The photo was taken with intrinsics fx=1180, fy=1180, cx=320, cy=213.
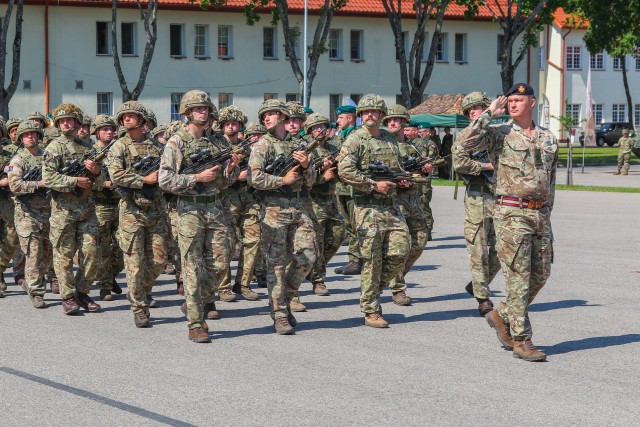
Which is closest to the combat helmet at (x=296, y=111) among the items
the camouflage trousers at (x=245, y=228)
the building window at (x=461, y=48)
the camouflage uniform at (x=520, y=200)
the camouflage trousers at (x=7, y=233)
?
the camouflage trousers at (x=245, y=228)

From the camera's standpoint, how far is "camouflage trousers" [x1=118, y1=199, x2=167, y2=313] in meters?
11.2

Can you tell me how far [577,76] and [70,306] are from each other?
2850 inches

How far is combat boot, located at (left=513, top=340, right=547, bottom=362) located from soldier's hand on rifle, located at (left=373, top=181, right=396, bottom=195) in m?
2.10

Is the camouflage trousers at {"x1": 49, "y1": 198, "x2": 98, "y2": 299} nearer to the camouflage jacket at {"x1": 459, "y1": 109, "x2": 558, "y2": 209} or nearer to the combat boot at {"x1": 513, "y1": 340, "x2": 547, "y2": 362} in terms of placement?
the camouflage jacket at {"x1": 459, "y1": 109, "x2": 558, "y2": 209}

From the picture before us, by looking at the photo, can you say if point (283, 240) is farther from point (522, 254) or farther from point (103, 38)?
point (103, 38)

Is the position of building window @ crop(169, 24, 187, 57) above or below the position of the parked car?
above

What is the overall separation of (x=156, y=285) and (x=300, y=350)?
4850mm

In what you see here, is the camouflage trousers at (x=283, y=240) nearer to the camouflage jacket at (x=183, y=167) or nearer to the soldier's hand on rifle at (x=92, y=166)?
the camouflage jacket at (x=183, y=167)

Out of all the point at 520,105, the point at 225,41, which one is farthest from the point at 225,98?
the point at 520,105

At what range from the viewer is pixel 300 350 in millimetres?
9883

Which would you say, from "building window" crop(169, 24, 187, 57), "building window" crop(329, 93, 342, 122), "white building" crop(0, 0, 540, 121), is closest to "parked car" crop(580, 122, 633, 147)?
"white building" crop(0, 0, 540, 121)

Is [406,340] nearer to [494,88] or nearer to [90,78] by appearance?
[90,78]

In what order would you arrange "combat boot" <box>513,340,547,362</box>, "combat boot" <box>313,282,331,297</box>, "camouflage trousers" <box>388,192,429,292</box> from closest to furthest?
1. "combat boot" <box>513,340,547,362</box>
2. "camouflage trousers" <box>388,192,429,292</box>
3. "combat boot" <box>313,282,331,297</box>

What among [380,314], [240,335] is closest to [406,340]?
[380,314]
